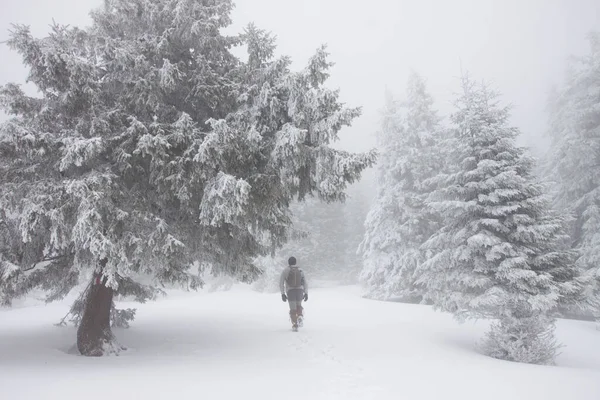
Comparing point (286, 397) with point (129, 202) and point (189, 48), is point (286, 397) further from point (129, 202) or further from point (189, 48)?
point (189, 48)

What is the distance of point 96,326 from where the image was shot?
305 inches

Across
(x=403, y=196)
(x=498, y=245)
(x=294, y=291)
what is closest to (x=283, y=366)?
(x=294, y=291)

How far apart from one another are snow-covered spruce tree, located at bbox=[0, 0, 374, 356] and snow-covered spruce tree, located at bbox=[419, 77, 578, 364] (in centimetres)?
473

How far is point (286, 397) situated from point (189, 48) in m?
7.98

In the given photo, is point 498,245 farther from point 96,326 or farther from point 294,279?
point 96,326

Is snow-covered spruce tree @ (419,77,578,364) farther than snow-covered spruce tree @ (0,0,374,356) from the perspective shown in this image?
Yes

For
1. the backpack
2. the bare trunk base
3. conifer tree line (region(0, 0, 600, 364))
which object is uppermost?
conifer tree line (region(0, 0, 600, 364))

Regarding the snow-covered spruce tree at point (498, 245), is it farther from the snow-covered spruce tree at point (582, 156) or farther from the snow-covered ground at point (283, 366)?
the snow-covered spruce tree at point (582, 156)

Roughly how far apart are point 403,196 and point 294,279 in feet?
42.5

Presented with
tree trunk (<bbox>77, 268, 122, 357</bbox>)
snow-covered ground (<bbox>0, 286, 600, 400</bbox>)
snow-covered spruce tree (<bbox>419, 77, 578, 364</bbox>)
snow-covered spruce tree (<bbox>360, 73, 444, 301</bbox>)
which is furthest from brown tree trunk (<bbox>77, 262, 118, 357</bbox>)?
snow-covered spruce tree (<bbox>360, 73, 444, 301</bbox>)

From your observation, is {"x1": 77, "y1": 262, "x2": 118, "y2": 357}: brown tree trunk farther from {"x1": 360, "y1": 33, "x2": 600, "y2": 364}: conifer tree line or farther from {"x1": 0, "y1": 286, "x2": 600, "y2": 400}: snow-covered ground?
{"x1": 360, "y1": 33, "x2": 600, "y2": 364}: conifer tree line

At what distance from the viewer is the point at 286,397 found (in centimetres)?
491

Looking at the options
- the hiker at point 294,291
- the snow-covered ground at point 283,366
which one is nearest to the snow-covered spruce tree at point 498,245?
the snow-covered ground at point 283,366

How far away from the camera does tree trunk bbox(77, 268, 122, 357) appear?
753 cm
